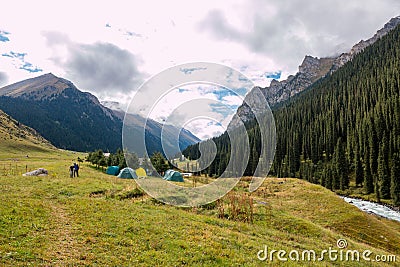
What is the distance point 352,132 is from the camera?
363ft

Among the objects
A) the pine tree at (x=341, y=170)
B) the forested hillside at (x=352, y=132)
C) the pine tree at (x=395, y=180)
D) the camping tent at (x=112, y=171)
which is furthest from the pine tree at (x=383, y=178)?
the camping tent at (x=112, y=171)

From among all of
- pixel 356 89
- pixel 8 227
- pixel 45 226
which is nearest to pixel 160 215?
pixel 45 226

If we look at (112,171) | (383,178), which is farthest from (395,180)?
(112,171)

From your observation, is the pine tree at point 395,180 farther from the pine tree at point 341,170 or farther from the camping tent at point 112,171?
the camping tent at point 112,171

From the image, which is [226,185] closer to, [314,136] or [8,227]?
[8,227]

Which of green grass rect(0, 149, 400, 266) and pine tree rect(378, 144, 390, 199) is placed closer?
green grass rect(0, 149, 400, 266)

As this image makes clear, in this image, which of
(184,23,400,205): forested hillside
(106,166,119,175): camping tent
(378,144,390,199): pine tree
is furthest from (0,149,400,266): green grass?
(378,144,390,199): pine tree

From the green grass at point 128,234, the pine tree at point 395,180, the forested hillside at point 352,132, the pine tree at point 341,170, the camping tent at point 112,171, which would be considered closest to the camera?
the green grass at point 128,234

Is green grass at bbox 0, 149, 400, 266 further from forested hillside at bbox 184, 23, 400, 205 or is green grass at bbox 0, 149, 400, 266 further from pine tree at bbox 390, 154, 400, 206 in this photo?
pine tree at bbox 390, 154, 400, 206

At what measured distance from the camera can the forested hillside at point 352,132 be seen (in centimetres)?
8158

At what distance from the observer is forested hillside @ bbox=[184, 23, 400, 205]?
3212 inches

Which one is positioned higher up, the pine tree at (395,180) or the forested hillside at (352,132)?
the forested hillside at (352,132)

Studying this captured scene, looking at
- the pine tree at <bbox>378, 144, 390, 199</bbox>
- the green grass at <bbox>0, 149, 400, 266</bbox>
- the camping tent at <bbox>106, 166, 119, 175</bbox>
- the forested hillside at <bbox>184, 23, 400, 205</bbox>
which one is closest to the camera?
the green grass at <bbox>0, 149, 400, 266</bbox>

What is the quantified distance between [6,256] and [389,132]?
111 metres
